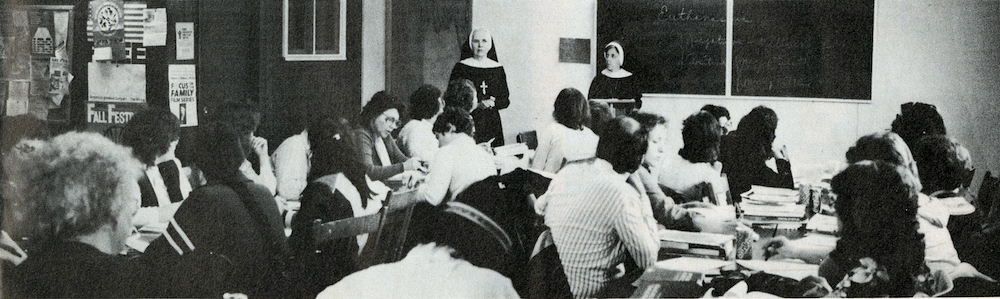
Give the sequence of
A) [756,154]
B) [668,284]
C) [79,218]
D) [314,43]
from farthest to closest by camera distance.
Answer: [756,154] → [314,43] → [668,284] → [79,218]

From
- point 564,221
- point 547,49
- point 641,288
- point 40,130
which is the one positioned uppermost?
point 547,49

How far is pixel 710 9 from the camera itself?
14.2 ft

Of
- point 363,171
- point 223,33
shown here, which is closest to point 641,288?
point 363,171

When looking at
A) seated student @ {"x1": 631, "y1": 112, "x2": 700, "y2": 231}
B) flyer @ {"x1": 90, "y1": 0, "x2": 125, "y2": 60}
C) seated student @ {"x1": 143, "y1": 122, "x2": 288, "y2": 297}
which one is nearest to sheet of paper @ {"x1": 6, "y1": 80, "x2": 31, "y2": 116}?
flyer @ {"x1": 90, "y1": 0, "x2": 125, "y2": 60}

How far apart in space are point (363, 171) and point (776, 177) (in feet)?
5.95

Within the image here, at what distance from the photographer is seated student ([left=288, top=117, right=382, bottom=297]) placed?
13.9 ft

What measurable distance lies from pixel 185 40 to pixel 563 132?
5.47ft

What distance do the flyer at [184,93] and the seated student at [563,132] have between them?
1469mm

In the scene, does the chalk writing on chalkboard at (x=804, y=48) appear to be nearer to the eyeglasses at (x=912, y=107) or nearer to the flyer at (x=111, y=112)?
the eyeglasses at (x=912, y=107)

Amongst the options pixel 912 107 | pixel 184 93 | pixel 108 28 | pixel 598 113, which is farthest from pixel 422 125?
pixel 912 107

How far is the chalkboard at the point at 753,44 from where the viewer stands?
4.31 metres

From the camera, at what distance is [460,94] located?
14.0 ft

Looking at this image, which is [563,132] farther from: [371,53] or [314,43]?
[314,43]

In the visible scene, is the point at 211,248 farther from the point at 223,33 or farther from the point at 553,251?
the point at 553,251
